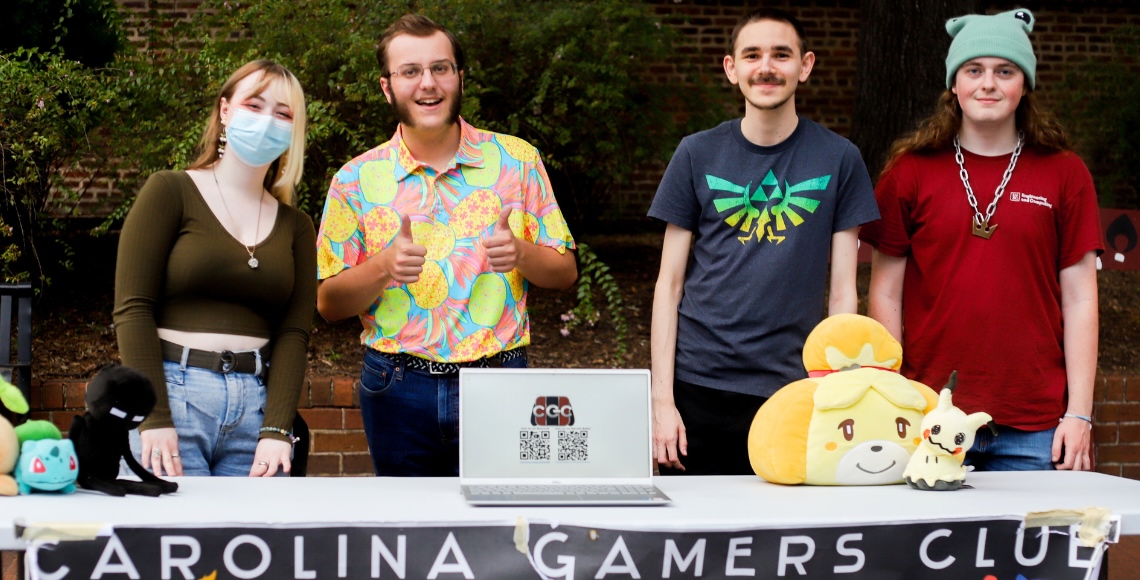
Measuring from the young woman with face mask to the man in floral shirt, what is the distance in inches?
6.6

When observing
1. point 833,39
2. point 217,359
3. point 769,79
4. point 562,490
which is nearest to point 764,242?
point 769,79

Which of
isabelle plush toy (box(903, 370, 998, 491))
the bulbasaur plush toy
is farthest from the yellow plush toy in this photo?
the bulbasaur plush toy

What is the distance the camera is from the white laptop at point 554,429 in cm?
219

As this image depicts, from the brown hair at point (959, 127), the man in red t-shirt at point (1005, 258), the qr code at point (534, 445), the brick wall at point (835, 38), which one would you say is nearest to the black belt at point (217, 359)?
the qr code at point (534, 445)

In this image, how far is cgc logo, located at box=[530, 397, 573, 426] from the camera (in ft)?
7.26

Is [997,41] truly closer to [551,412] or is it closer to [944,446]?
[944,446]

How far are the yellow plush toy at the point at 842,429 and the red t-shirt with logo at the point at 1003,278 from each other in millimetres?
458

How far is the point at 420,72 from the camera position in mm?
2719

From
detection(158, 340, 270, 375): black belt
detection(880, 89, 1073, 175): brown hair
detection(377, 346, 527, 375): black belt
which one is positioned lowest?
detection(377, 346, 527, 375): black belt

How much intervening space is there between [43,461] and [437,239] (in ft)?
3.64

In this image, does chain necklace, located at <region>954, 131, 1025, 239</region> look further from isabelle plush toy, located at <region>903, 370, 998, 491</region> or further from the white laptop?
the white laptop

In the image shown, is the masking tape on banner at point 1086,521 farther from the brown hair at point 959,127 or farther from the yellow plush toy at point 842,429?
the brown hair at point 959,127

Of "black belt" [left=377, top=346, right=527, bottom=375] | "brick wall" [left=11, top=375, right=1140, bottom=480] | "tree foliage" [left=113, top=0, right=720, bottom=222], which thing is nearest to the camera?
"black belt" [left=377, top=346, right=527, bottom=375]

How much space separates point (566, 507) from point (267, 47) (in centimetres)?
372
